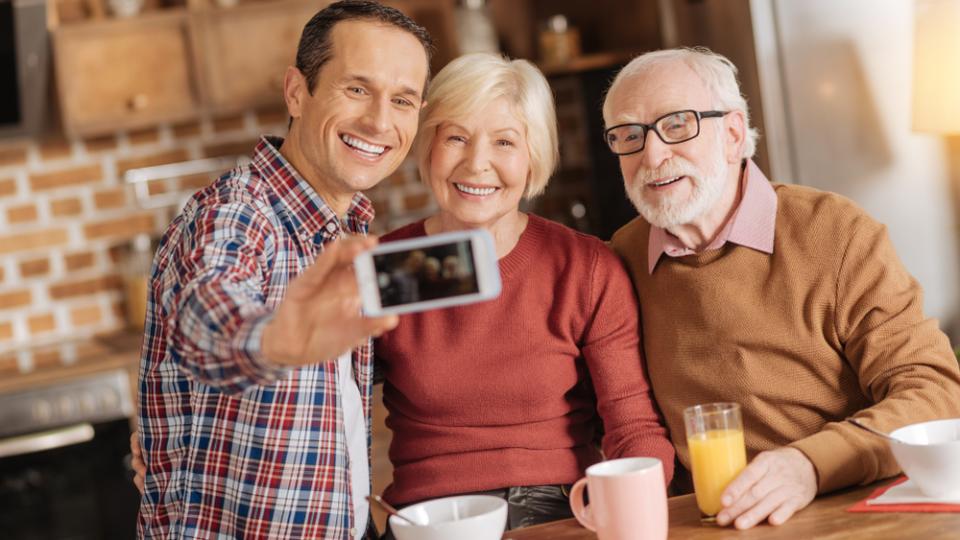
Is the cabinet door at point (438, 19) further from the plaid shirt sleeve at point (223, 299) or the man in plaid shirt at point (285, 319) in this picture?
the plaid shirt sleeve at point (223, 299)

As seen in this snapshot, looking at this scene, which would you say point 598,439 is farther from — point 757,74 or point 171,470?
point 757,74

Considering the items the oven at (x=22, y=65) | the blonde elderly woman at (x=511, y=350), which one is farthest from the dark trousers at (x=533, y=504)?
the oven at (x=22, y=65)

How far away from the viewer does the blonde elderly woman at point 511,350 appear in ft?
6.21

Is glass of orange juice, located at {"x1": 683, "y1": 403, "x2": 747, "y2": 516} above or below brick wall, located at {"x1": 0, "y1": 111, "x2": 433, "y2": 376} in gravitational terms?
below

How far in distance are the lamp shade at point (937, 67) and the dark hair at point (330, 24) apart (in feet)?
5.64

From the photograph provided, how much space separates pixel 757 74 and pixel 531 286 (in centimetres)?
155

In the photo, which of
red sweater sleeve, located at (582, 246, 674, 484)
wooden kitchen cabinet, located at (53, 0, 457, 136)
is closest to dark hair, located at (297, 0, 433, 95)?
red sweater sleeve, located at (582, 246, 674, 484)

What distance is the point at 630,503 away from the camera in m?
1.39

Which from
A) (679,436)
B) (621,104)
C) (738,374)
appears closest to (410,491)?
(679,436)

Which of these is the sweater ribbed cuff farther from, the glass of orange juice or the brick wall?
the brick wall

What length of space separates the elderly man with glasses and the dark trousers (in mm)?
213

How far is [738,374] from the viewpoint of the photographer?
1867mm

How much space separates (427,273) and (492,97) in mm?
833

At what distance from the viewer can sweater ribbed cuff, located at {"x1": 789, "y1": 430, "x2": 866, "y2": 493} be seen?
156 cm
